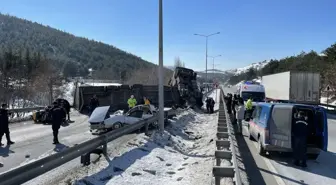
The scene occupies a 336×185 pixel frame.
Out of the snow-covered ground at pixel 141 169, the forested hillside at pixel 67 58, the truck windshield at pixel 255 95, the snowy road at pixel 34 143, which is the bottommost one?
the snowy road at pixel 34 143

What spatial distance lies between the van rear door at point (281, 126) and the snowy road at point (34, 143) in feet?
24.0

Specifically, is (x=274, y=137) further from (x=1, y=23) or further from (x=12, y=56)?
(x=1, y=23)

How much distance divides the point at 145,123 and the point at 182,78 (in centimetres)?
2337

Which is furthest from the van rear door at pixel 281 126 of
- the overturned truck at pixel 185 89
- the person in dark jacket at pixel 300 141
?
the overturned truck at pixel 185 89

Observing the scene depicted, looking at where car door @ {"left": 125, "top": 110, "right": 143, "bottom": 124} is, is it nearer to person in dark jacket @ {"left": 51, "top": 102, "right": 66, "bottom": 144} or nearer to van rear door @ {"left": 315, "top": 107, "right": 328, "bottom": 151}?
person in dark jacket @ {"left": 51, "top": 102, "right": 66, "bottom": 144}

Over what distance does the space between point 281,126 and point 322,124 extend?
51.0 inches

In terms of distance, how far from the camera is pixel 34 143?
49.6 ft

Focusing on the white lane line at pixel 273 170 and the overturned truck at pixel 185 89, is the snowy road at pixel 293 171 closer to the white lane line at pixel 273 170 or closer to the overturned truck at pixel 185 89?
the white lane line at pixel 273 170

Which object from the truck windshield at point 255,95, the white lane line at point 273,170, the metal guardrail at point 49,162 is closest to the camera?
the metal guardrail at point 49,162

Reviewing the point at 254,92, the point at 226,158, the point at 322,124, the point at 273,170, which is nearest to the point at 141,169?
the point at 226,158

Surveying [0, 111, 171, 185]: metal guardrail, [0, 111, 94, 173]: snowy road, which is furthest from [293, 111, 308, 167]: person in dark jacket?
[0, 111, 94, 173]: snowy road

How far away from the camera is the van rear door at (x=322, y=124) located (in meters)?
11.9

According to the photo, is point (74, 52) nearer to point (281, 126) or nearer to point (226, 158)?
point (281, 126)

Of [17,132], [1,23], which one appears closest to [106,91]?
[17,132]
